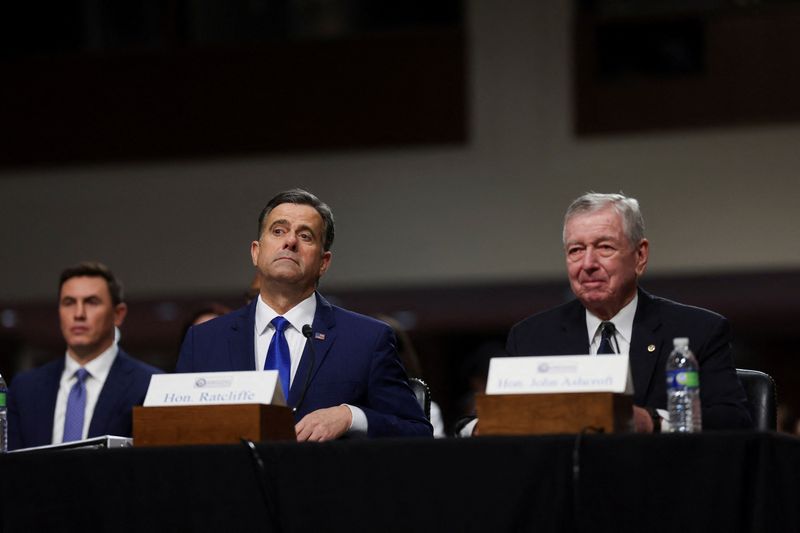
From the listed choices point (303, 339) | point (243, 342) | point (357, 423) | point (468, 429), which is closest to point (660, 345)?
point (468, 429)

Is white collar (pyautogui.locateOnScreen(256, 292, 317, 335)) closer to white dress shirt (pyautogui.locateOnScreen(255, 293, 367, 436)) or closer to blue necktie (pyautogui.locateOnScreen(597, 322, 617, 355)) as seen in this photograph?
white dress shirt (pyautogui.locateOnScreen(255, 293, 367, 436))

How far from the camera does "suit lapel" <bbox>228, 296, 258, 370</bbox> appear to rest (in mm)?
3572

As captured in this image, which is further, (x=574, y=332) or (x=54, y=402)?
(x=54, y=402)

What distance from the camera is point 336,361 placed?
11.7 feet

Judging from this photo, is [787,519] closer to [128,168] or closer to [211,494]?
[211,494]

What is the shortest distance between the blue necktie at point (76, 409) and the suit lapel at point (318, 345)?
1440mm

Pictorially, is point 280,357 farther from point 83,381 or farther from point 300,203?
point 83,381

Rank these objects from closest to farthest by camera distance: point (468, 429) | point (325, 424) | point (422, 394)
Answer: point (325, 424) → point (468, 429) → point (422, 394)

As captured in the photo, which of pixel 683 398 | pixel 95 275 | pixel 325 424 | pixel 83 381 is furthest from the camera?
pixel 95 275

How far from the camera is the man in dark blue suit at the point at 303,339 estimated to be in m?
3.54

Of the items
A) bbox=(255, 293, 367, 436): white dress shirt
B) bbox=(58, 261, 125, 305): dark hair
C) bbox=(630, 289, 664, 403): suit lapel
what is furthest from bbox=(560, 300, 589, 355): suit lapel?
bbox=(58, 261, 125, 305): dark hair

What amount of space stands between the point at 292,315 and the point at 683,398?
3.70 ft

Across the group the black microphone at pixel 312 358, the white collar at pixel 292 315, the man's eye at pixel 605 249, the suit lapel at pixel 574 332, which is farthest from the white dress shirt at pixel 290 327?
the man's eye at pixel 605 249

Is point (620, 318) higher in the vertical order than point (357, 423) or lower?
higher
